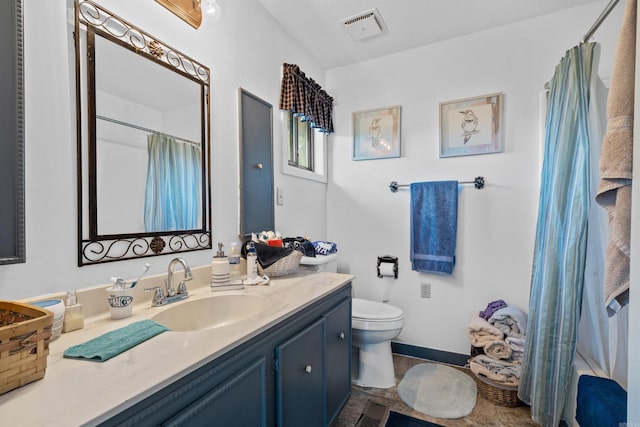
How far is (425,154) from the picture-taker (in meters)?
2.31

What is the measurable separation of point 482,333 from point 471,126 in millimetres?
1473

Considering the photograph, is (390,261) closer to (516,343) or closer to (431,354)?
(431,354)

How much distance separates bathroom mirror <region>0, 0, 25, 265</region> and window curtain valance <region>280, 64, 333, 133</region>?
1.36 meters

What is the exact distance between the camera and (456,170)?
221 cm

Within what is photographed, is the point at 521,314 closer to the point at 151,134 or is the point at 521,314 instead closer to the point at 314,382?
the point at 314,382

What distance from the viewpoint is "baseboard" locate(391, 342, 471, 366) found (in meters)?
2.17

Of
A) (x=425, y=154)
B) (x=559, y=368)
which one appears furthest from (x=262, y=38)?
(x=559, y=368)

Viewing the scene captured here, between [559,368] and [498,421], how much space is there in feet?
1.60

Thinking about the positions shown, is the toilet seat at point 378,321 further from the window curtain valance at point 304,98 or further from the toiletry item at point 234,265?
the window curtain valance at point 304,98

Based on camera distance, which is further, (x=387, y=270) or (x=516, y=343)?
(x=387, y=270)

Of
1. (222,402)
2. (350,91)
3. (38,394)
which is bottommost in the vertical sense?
(222,402)

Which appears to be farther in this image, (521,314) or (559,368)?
(521,314)

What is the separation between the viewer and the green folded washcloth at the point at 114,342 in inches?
27.2

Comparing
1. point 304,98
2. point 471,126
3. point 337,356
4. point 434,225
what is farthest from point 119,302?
point 471,126
